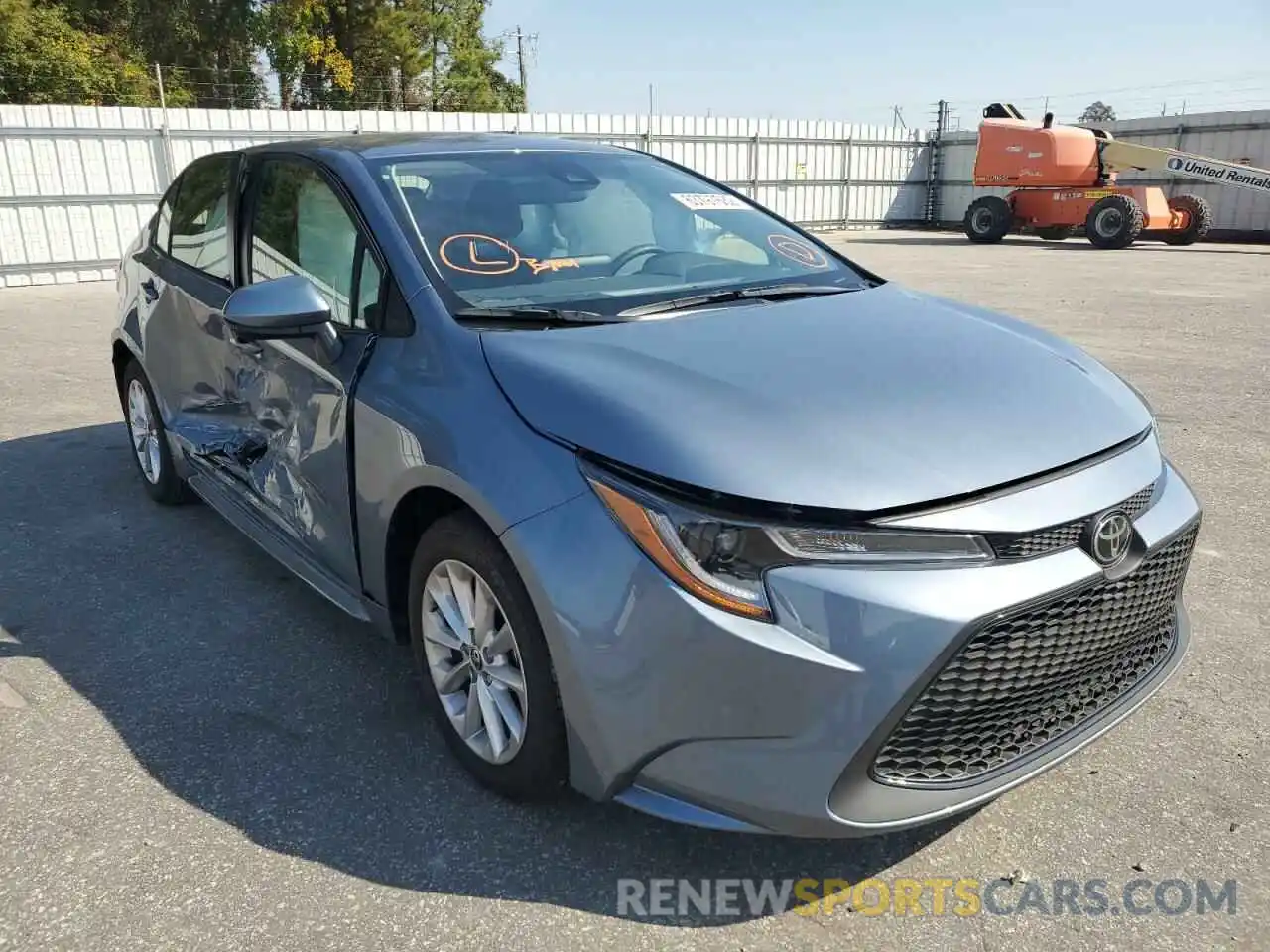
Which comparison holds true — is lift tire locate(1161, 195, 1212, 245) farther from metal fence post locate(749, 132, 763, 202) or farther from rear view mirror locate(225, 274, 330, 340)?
rear view mirror locate(225, 274, 330, 340)

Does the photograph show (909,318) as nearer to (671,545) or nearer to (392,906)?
(671,545)

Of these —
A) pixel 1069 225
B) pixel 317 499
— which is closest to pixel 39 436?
pixel 317 499

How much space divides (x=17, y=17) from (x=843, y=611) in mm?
33916

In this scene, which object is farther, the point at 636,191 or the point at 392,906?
the point at 636,191

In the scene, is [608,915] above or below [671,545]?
below

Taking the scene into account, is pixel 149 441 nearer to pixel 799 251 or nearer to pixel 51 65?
pixel 799 251

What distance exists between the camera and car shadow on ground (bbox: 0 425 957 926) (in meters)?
2.21

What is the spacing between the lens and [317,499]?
9.57ft

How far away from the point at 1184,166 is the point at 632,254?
19094 mm

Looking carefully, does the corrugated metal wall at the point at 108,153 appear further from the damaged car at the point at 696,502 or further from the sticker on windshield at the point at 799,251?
the damaged car at the point at 696,502

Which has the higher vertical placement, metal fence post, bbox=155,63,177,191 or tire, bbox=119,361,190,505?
metal fence post, bbox=155,63,177,191

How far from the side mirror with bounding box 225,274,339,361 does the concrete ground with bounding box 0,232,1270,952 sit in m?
1.04

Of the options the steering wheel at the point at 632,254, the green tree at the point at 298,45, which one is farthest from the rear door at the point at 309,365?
the green tree at the point at 298,45

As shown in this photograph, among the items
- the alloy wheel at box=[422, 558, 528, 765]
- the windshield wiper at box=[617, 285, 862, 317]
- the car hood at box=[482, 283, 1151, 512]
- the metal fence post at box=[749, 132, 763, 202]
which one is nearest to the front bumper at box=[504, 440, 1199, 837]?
the car hood at box=[482, 283, 1151, 512]
